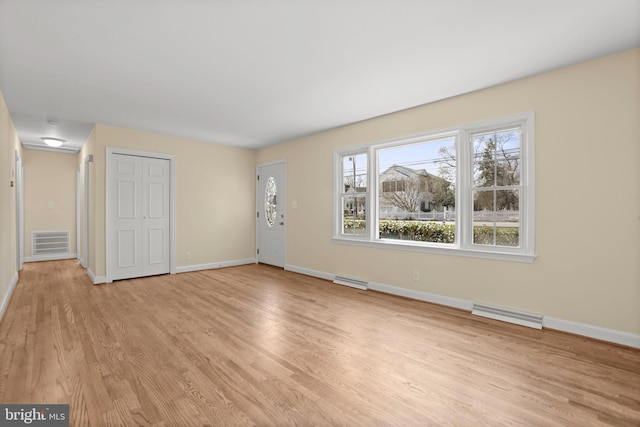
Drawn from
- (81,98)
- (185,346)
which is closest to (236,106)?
(81,98)

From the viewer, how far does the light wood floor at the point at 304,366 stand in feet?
5.88

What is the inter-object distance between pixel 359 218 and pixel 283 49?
2.92 meters

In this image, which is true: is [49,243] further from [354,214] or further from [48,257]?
[354,214]

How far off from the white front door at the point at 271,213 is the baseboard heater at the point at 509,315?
12.4ft

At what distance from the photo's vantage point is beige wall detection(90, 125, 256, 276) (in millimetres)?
4953

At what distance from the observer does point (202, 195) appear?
609cm

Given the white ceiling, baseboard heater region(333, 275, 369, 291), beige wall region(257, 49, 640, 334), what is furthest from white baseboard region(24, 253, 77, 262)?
beige wall region(257, 49, 640, 334)

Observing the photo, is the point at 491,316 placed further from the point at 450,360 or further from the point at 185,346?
the point at 185,346

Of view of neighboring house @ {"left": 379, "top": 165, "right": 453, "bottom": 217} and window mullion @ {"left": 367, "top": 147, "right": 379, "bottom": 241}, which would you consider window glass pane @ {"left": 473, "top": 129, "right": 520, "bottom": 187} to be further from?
window mullion @ {"left": 367, "top": 147, "right": 379, "bottom": 241}

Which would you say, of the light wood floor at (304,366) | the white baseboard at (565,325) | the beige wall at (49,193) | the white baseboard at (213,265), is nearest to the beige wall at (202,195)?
the white baseboard at (213,265)

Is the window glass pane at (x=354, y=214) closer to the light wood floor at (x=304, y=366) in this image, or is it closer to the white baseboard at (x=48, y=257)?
the light wood floor at (x=304, y=366)

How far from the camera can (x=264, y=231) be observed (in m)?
6.72

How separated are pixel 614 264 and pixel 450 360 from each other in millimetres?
1807

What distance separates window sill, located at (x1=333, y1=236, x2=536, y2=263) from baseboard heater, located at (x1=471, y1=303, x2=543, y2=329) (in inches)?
22.0
